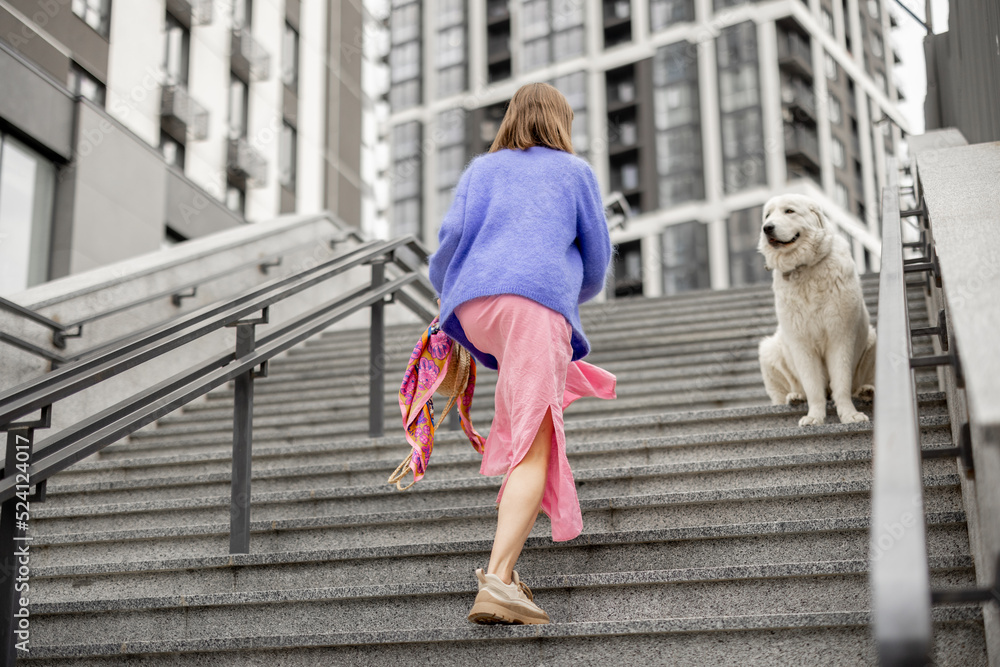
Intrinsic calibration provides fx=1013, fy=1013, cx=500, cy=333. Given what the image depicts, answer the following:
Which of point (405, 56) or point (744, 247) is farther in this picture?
point (405, 56)

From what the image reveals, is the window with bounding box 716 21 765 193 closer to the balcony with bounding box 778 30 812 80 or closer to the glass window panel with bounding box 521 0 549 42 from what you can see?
the balcony with bounding box 778 30 812 80

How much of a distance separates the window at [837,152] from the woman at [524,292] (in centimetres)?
3704

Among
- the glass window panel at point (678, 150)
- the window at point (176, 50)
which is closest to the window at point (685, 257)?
the glass window panel at point (678, 150)

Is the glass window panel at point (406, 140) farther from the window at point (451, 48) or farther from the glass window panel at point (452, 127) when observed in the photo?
the window at point (451, 48)

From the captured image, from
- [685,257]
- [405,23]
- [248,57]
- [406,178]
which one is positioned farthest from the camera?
[405,23]

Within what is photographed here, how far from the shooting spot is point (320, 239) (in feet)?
32.6

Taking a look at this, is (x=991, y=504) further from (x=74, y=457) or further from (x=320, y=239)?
(x=320, y=239)

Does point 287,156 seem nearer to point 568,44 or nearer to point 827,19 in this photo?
point 568,44

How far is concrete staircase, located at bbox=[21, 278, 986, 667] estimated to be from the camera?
113 inches

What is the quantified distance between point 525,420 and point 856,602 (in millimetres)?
1091

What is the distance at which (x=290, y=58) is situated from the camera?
2298cm

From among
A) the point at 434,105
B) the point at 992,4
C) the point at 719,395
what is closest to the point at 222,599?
the point at 719,395

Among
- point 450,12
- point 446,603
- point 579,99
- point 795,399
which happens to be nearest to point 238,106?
point 795,399

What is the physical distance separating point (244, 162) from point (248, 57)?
223 centimetres
